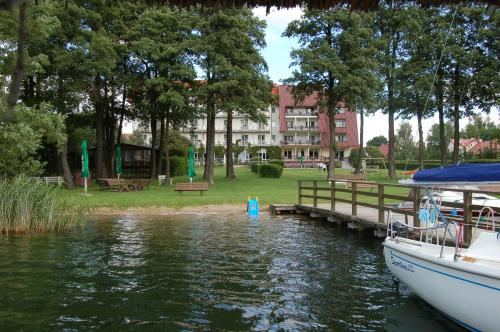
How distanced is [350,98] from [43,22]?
20.7m

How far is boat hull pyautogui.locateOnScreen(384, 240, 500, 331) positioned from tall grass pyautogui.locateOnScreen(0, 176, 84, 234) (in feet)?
37.3

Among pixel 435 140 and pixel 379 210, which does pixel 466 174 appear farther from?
pixel 435 140

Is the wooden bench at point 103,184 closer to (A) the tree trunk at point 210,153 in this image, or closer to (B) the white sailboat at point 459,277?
(A) the tree trunk at point 210,153

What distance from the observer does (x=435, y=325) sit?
24.0 ft

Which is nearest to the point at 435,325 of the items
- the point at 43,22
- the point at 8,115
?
the point at 8,115

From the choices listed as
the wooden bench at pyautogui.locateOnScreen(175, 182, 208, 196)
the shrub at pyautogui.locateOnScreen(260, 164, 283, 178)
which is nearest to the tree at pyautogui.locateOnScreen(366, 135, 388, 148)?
the shrub at pyautogui.locateOnScreen(260, 164, 283, 178)

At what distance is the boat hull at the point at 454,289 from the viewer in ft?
19.6

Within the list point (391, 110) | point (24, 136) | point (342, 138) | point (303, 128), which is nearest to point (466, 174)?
point (24, 136)

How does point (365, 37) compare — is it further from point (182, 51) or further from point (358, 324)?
point (358, 324)

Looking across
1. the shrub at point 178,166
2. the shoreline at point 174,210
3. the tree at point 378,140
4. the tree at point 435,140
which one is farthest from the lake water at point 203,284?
the tree at point 378,140

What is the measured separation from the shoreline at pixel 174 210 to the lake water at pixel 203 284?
538cm

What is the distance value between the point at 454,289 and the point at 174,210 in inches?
635

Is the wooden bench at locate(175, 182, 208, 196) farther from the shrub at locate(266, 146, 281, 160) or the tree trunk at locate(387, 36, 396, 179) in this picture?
the shrub at locate(266, 146, 281, 160)

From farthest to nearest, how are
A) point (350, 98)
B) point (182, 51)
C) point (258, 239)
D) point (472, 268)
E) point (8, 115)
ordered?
point (350, 98)
point (182, 51)
point (258, 239)
point (472, 268)
point (8, 115)
